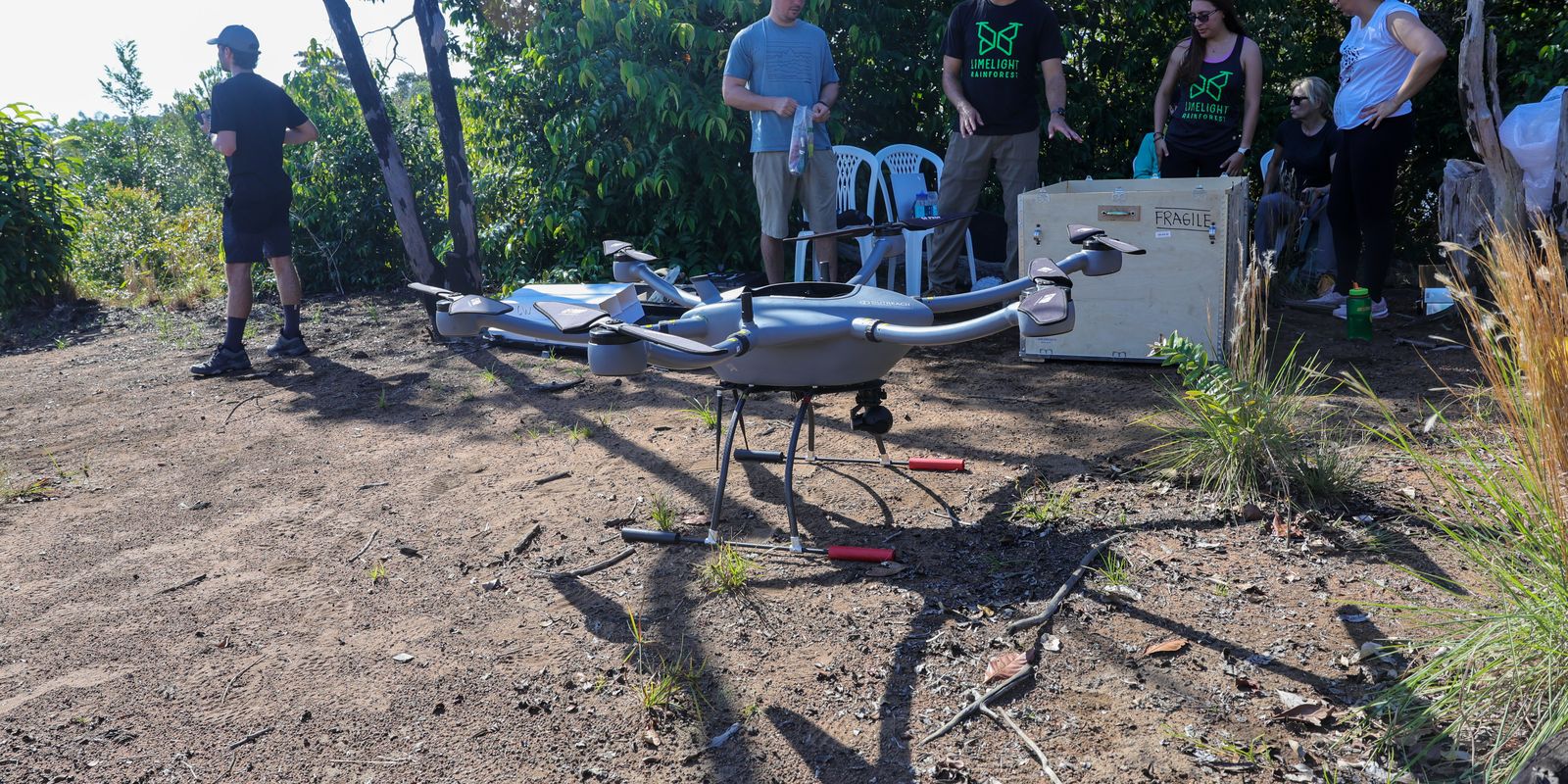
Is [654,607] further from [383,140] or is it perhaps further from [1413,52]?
[383,140]

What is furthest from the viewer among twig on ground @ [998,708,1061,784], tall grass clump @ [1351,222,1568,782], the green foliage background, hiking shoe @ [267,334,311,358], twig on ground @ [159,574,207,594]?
the green foliage background

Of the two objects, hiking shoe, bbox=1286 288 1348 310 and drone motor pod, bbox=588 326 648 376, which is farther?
hiking shoe, bbox=1286 288 1348 310

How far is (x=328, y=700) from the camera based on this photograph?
2.69 meters

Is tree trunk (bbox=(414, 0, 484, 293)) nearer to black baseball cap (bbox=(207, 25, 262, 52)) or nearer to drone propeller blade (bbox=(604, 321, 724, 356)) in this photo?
black baseball cap (bbox=(207, 25, 262, 52))

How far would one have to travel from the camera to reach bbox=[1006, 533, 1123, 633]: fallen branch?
275 cm

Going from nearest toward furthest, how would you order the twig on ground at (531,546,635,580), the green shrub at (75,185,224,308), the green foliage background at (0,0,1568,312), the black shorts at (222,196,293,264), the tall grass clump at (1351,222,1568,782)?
the tall grass clump at (1351,222,1568,782) → the twig on ground at (531,546,635,580) → the black shorts at (222,196,293,264) → the green foliage background at (0,0,1568,312) → the green shrub at (75,185,224,308)

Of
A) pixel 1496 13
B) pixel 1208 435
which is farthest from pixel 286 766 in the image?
pixel 1496 13

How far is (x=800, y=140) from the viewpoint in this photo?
554cm

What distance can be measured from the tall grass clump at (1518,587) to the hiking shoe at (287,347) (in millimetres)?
6263

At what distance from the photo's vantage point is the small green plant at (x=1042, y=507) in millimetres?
3424

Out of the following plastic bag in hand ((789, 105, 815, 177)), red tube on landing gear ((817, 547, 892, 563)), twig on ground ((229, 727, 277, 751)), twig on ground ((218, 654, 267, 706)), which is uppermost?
plastic bag in hand ((789, 105, 815, 177))

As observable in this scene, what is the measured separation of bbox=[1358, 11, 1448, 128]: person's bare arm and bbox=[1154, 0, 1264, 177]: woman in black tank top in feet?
2.12

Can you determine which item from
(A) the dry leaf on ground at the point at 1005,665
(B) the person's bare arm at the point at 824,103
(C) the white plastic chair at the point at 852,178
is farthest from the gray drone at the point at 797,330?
(C) the white plastic chair at the point at 852,178

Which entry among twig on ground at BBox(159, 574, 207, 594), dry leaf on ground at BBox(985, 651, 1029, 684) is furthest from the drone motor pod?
twig on ground at BBox(159, 574, 207, 594)
